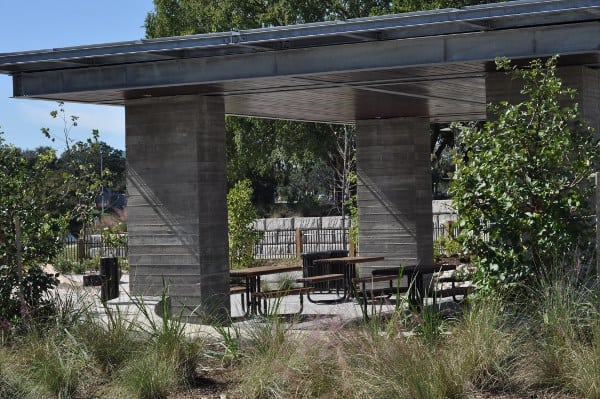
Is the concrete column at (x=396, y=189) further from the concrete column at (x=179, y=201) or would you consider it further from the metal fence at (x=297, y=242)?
the metal fence at (x=297, y=242)

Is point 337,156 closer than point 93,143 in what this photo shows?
No

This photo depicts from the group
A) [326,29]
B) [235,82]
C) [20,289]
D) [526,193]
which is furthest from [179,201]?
[526,193]

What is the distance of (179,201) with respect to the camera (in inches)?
555

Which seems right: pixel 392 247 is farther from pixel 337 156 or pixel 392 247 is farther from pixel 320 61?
pixel 337 156

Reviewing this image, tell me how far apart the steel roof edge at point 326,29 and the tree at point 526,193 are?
26.4 inches

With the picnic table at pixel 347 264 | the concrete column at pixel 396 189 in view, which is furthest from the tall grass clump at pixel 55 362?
the concrete column at pixel 396 189

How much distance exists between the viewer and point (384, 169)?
18.8 m

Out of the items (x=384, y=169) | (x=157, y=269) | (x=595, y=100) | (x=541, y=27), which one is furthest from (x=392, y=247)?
(x=541, y=27)

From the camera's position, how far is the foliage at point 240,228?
25250 millimetres

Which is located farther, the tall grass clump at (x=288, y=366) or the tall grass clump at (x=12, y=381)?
the tall grass clump at (x=12, y=381)

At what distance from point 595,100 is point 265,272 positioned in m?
5.98

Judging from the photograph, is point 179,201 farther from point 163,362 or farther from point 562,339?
point 562,339

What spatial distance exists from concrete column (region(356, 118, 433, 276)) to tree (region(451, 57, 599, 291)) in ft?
26.4

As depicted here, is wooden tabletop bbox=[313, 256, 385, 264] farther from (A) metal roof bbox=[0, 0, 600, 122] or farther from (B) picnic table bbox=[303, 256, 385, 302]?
(A) metal roof bbox=[0, 0, 600, 122]
